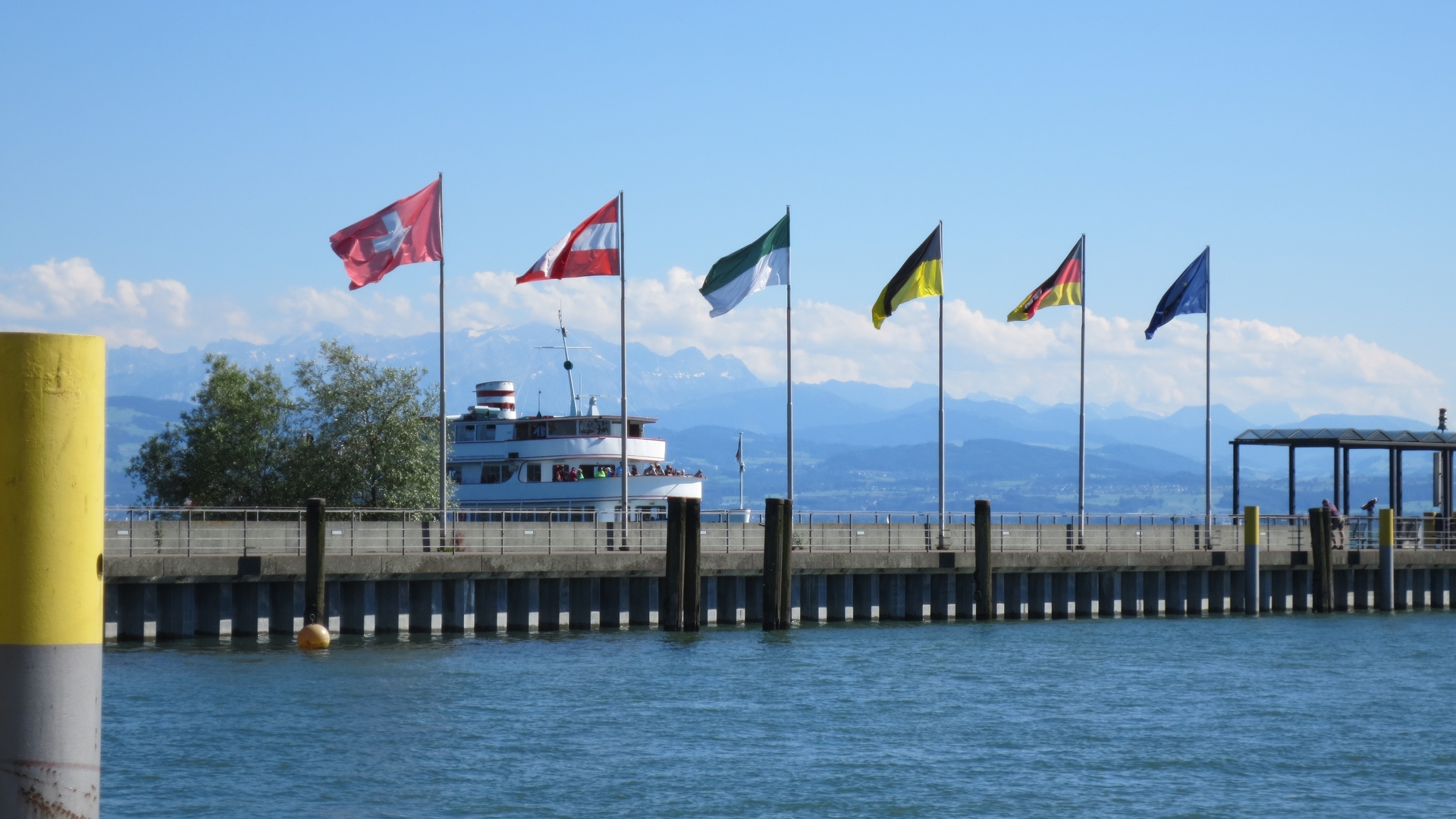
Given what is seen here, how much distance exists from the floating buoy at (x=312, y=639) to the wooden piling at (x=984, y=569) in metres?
17.7

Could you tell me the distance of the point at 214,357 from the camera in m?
69.0

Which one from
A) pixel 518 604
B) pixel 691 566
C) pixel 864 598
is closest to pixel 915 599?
pixel 864 598

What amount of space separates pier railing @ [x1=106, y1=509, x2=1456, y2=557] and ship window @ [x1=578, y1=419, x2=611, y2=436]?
9.93 metres

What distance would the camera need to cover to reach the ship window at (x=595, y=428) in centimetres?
6700

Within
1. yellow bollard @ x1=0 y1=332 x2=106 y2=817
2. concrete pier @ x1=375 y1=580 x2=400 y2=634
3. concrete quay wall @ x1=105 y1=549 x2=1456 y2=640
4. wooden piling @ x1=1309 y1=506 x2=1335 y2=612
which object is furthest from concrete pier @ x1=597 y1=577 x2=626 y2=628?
yellow bollard @ x1=0 y1=332 x2=106 y2=817

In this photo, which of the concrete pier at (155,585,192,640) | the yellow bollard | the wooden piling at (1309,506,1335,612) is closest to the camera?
the yellow bollard

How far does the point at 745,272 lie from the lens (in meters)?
41.6

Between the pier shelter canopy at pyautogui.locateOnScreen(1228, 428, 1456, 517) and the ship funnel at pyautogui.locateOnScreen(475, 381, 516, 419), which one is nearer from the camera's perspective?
the pier shelter canopy at pyautogui.locateOnScreen(1228, 428, 1456, 517)

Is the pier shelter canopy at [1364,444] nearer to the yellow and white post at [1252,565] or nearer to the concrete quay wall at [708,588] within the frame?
the concrete quay wall at [708,588]

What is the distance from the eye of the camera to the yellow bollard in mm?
4633

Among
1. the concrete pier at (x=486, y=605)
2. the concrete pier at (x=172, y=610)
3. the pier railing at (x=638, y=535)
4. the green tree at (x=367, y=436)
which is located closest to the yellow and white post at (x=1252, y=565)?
the pier railing at (x=638, y=535)

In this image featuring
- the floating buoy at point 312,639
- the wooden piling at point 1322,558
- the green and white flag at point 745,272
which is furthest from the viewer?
the wooden piling at point 1322,558

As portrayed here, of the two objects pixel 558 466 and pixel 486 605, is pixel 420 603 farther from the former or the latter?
pixel 558 466

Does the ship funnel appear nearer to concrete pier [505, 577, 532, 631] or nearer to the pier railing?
the pier railing
